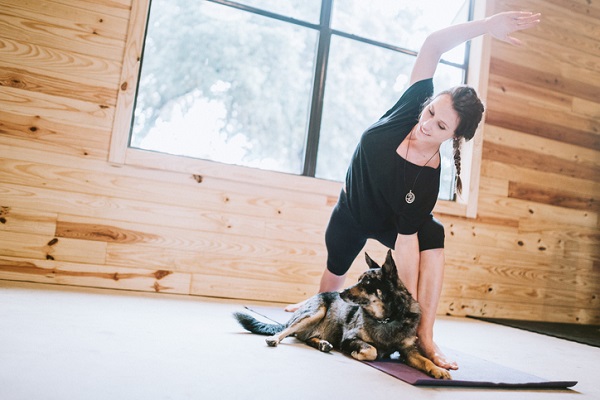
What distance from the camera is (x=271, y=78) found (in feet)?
11.2

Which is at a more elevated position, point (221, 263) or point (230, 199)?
point (230, 199)

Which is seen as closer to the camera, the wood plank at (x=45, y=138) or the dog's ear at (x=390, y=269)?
the dog's ear at (x=390, y=269)

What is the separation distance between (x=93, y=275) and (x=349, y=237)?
5.37 feet

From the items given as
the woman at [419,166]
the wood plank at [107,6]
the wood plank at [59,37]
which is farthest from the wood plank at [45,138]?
the woman at [419,166]

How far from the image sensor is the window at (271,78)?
3191mm

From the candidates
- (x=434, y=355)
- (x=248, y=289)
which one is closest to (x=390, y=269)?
(x=434, y=355)

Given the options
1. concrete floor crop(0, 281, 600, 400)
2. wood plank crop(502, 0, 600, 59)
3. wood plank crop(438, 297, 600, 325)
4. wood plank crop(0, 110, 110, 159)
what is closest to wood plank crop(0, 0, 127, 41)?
wood plank crop(0, 110, 110, 159)

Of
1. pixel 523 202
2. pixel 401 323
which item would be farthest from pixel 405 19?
pixel 401 323

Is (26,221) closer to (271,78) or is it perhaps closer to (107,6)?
(107,6)

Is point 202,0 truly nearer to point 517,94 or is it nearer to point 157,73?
point 157,73

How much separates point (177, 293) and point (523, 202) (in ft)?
9.37

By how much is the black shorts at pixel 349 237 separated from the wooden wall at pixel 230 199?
3.28ft

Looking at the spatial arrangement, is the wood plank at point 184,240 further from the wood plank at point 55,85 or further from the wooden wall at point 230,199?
the wood plank at point 55,85

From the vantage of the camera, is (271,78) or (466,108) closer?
(466,108)
